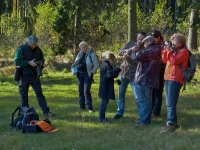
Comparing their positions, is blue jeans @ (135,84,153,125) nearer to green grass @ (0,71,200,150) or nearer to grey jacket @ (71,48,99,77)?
green grass @ (0,71,200,150)

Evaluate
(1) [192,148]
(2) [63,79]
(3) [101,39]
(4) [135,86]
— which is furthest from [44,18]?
(1) [192,148]

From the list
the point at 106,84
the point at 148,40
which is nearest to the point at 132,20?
the point at 106,84

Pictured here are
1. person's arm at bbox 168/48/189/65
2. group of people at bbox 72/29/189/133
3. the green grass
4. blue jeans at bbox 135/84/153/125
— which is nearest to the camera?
the green grass

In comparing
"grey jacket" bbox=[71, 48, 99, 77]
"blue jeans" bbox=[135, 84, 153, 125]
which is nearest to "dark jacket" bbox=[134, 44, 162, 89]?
"blue jeans" bbox=[135, 84, 153, 125]

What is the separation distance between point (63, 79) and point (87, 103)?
8.92 metres

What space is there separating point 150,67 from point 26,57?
9.49ft

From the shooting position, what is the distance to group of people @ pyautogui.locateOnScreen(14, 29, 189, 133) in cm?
648

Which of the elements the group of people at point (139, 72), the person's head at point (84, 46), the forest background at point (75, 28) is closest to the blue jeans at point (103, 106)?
the group of people at point (139, 72)

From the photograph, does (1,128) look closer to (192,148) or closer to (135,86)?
(135,86)

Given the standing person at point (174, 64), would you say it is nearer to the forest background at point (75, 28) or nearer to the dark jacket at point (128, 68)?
the dark jacket at point (128, 68)

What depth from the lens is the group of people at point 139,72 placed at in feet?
21.3

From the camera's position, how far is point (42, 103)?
8.53 metres

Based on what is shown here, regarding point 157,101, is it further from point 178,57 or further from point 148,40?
point 178,57

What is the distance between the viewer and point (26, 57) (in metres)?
8.14
